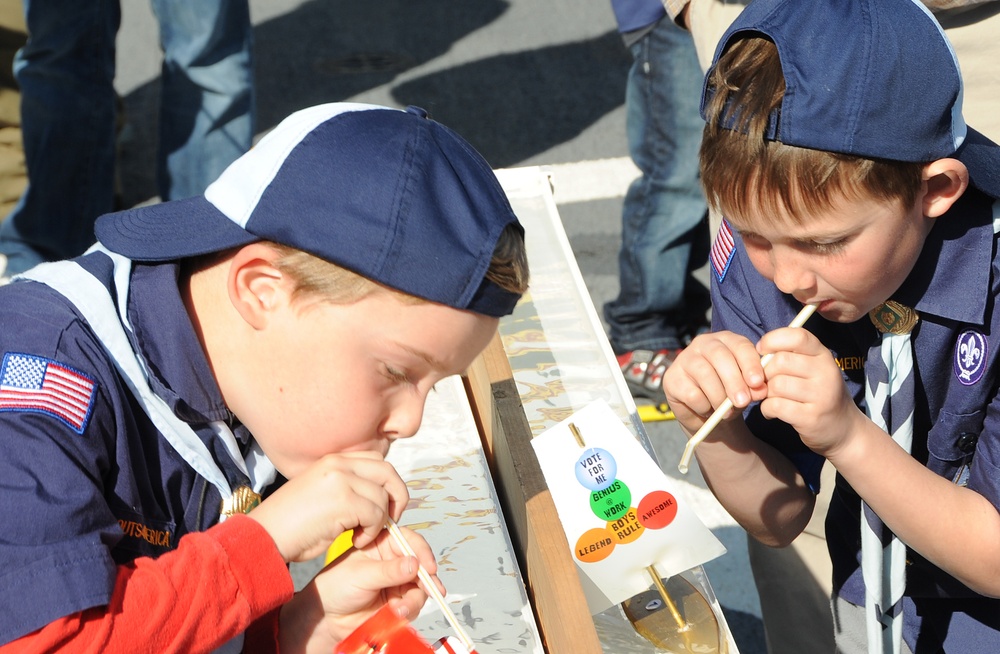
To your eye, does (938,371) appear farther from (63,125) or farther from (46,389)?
Result: (63,125)

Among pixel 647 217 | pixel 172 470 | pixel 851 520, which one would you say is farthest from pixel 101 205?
pixel 851 520

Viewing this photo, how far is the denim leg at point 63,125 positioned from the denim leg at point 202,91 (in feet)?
0.52

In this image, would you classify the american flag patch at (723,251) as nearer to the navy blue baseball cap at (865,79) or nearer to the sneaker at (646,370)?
the navy blue baseball cap at (865,79)

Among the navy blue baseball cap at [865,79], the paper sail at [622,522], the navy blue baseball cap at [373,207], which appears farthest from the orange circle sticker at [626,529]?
the navy blue baseball cap at [865,79]

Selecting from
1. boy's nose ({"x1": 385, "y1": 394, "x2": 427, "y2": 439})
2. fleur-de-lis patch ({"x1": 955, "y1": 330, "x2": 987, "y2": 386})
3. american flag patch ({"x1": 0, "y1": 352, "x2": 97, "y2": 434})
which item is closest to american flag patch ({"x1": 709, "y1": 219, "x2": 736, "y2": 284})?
fleur-de-lis patch ({"x1": 955, "y1": 330, "x2": 987, "y2": 386})

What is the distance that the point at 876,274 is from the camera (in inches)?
45.8

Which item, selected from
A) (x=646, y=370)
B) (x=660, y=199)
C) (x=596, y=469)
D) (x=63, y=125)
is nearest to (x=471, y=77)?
(x=660, y=199)

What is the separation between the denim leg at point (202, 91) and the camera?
2.77 meters

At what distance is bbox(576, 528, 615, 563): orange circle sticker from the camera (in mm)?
1279

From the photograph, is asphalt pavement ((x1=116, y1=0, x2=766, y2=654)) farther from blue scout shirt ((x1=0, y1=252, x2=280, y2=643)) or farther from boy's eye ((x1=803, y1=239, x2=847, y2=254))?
blue scout shirt ((x1=0, y1=252, x2=280, y2=643))

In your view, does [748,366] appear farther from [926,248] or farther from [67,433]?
[67,433]

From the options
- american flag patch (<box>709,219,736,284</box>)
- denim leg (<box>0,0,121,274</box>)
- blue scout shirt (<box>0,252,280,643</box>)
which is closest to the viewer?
blue scout shirt (<box>0,252,280,643</box>)

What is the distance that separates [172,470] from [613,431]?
530 mm

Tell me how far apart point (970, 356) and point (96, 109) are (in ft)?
7.84
